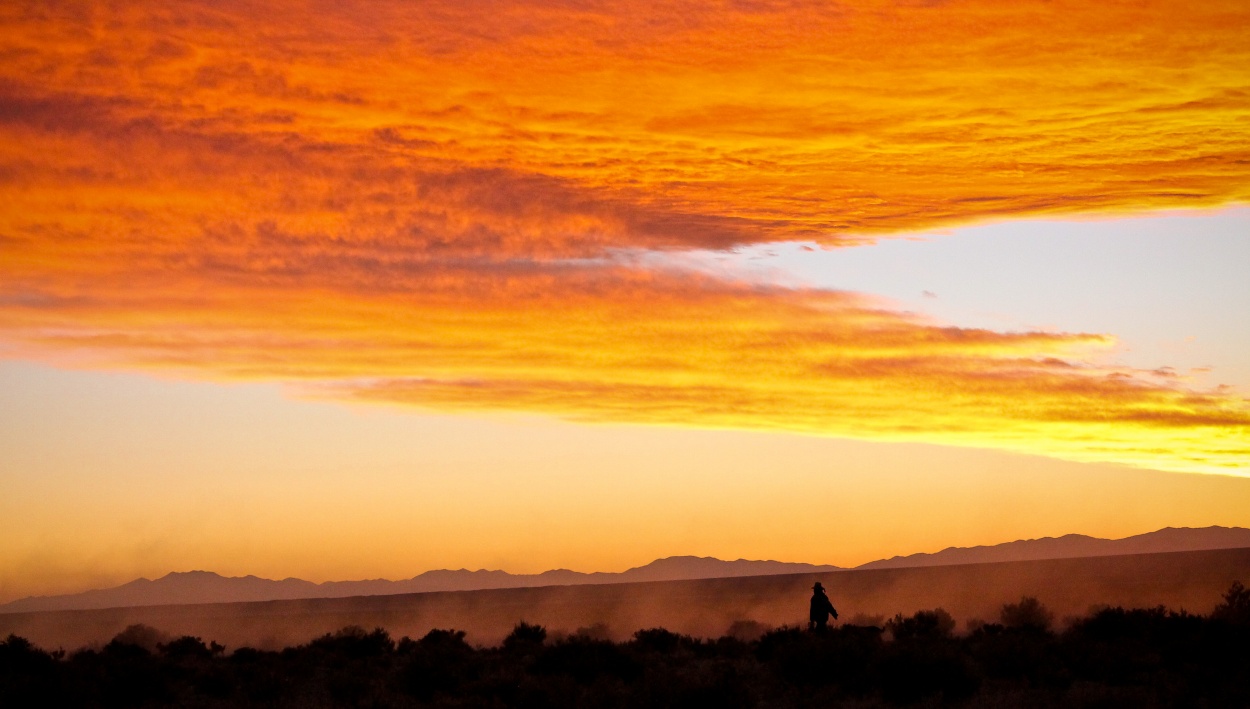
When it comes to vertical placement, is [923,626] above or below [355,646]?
above

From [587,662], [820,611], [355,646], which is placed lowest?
[587,662]

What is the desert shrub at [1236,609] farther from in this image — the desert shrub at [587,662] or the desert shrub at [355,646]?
the desert shrub at [355,646]

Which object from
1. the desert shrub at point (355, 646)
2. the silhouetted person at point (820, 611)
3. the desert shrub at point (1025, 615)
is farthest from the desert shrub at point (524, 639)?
the desert shrub at point (1025, 615)

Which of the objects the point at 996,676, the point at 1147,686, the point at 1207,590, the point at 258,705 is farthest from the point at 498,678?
the point at 1207,590

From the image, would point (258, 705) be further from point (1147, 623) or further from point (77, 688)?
point (1147, 623)

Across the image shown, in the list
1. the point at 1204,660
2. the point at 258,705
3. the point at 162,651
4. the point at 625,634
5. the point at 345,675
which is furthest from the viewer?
the point at 625,634

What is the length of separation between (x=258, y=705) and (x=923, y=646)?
36.8ft

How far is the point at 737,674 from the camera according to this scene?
69.3ft

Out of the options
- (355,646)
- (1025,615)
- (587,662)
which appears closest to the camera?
(587,662)

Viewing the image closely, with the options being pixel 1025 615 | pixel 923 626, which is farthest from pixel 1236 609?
pixel 1025 615

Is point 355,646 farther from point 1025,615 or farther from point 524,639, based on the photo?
point 1025,615

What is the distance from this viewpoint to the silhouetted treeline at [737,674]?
19.0m

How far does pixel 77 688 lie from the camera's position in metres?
20.4

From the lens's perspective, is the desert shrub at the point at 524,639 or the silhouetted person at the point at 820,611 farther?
the desert shrub at the point at 524,639
